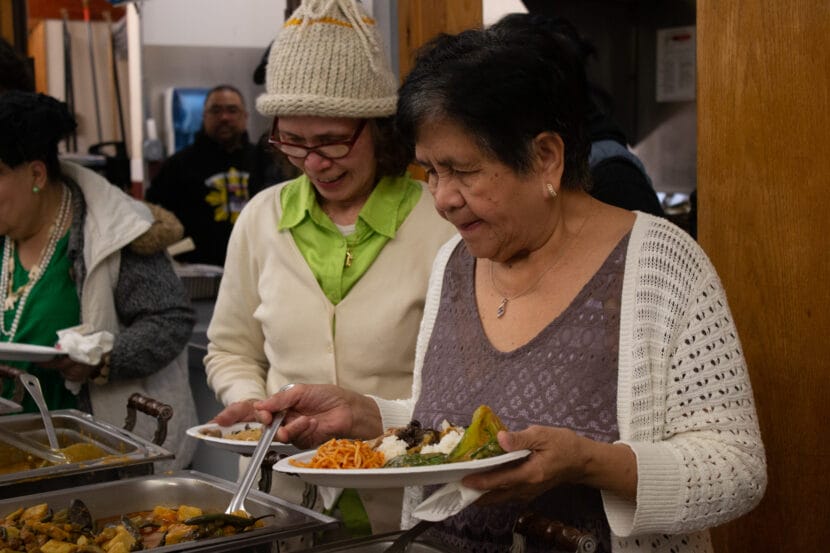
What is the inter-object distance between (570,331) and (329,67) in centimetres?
91

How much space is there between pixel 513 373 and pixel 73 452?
1.10 meters

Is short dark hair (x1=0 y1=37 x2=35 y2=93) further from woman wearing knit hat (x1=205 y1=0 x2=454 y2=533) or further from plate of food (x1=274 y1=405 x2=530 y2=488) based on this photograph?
Result: plate of food (x1=274 y1=405 x2=530 y2=488)

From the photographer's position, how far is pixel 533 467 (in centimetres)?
138

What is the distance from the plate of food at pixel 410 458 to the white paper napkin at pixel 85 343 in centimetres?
130

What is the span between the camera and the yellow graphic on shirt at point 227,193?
550 centimetres

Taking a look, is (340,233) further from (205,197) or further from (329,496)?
(205,197)

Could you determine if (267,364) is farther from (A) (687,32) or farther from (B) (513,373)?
(A) (687,32)

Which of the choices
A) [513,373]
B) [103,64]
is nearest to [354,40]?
[513,373]

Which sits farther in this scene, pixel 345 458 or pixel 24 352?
pixel 24 352

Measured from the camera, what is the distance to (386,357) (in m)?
2.24

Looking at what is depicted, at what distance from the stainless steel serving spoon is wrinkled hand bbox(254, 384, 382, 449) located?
2.49 ft

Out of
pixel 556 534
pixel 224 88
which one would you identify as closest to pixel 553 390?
pixel 556 534

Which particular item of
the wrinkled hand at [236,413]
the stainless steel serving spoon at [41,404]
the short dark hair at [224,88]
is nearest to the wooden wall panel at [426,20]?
the stainless steel serving spoon at [41,404]

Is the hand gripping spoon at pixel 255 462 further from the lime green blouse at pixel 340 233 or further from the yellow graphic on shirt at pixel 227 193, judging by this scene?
the yellow graphic on shirt at pixel 227 193
